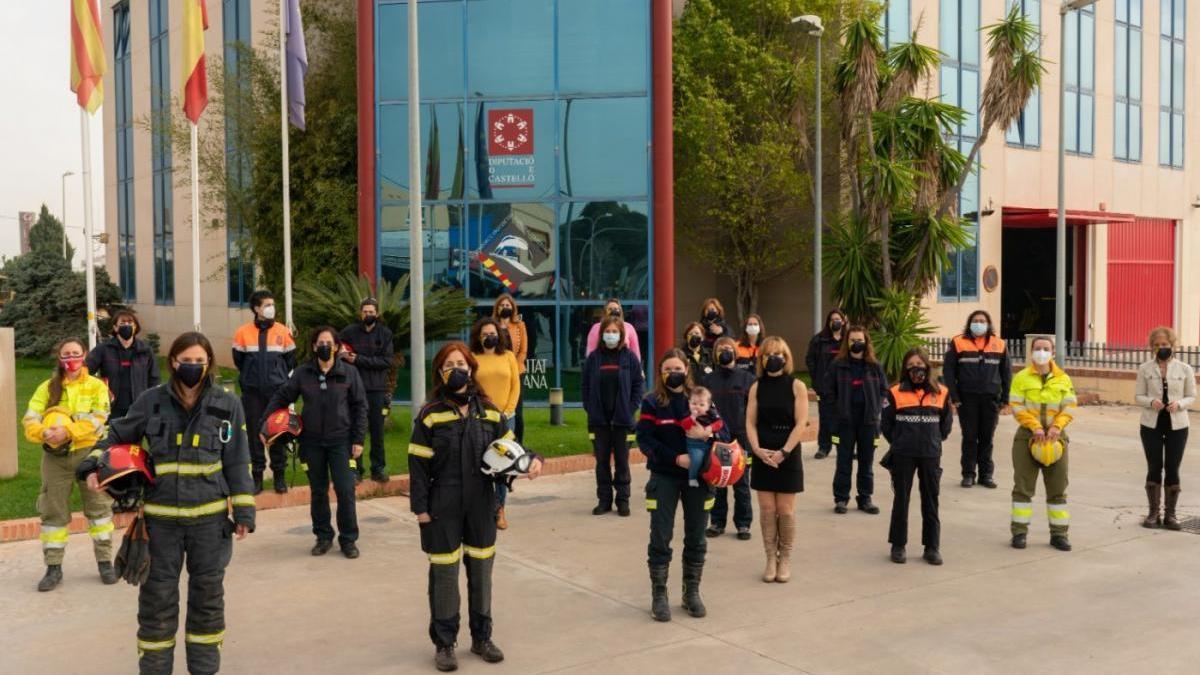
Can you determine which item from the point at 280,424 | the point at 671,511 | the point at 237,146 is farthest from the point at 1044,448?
the point at 237,146

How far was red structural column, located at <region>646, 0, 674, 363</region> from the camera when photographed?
1912cm

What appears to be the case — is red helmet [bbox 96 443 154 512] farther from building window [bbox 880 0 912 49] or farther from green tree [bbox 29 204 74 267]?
green tree [bbox 29 204 74 267]

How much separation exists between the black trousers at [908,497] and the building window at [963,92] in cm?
2085

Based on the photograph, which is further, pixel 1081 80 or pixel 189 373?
pixel 1081 80

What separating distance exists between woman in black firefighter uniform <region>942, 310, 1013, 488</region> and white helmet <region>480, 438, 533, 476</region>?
724 cm

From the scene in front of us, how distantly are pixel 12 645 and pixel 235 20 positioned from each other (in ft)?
86.4

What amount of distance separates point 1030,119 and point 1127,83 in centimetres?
583

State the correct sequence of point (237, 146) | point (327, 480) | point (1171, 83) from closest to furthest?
point (327, 480)
point (237, 146)
point (1171, 83)

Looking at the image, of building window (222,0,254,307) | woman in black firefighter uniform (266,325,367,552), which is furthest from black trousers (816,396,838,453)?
building window (222,0,254,307)

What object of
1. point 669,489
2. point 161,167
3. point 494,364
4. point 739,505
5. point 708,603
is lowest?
point 708,603

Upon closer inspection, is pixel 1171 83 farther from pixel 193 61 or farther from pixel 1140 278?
pixel 193 61

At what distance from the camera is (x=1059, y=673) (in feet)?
20.6

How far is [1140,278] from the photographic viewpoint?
120ft

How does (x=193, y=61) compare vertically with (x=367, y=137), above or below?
above
